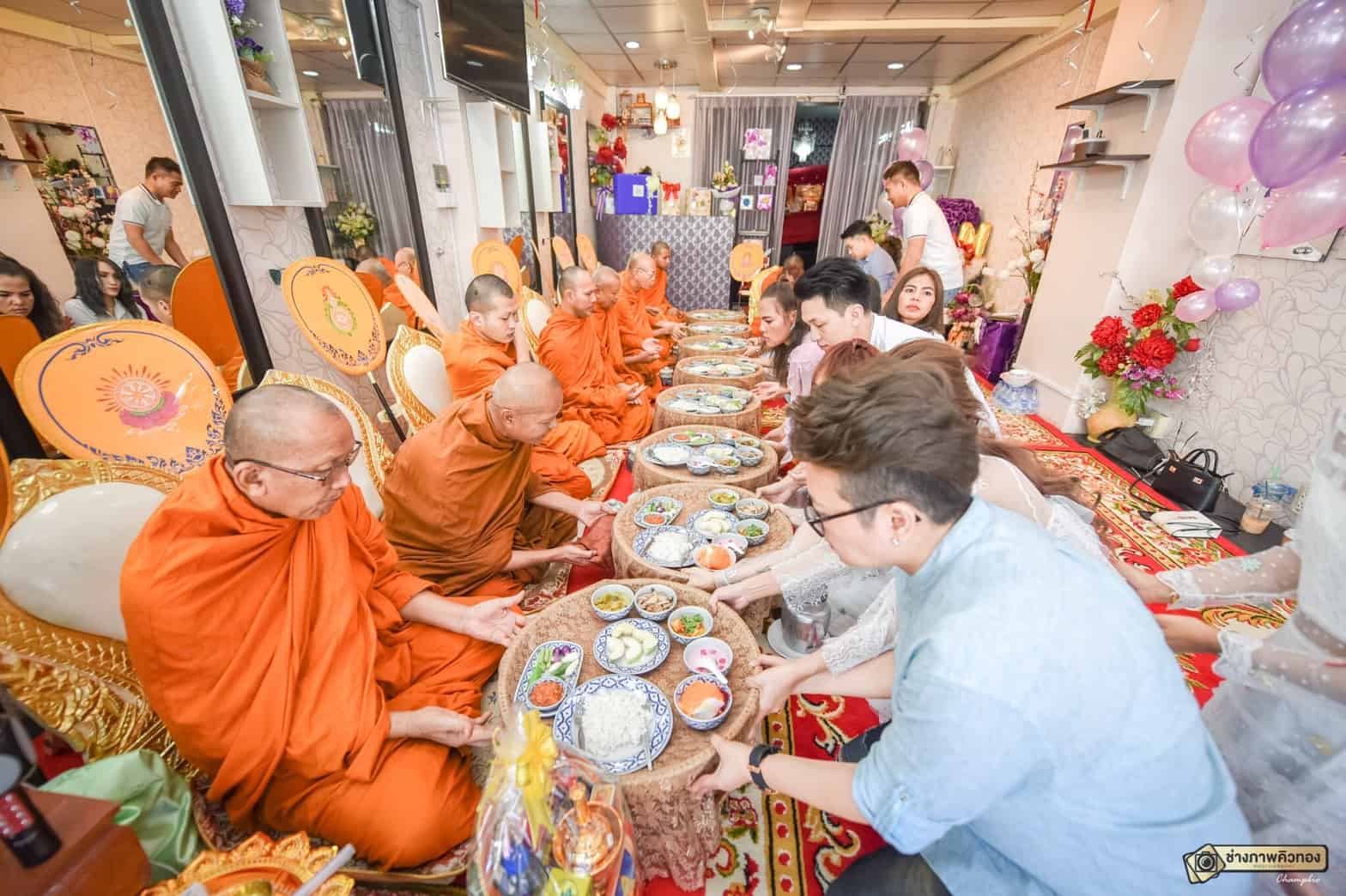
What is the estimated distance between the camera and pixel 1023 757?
753mm

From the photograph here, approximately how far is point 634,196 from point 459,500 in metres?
7.27

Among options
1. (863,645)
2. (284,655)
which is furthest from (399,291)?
(863,645)

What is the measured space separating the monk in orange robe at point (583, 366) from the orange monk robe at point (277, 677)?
91.5 inches

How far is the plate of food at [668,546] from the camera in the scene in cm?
184

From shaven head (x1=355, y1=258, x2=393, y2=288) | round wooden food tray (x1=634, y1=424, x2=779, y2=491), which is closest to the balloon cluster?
round wooden food tray (x1=634, y1=424, x2=779, y2=491)

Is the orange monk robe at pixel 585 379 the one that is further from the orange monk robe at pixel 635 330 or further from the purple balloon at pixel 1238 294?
the purple balloon at pixel 1238 294

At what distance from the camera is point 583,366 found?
12.4 feet

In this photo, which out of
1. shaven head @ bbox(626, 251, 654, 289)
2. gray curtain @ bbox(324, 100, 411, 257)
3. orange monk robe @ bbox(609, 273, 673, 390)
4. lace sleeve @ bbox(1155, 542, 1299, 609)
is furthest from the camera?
shaven head @ bbox(626, 251, 654, 289)

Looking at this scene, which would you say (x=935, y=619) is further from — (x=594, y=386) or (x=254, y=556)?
(x=594, y=386)

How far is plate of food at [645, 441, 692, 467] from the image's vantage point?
8.33 feet

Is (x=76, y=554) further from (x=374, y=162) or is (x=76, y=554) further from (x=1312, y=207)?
(x=1312, y=207)

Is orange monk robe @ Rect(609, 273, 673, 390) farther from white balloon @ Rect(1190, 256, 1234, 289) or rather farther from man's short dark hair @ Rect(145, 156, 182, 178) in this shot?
white balloon @ Rect(1190, 256, 1234, 289)

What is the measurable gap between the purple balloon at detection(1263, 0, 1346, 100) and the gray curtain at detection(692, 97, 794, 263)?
25.1 feet

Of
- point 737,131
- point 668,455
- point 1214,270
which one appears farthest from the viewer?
point 737,131
